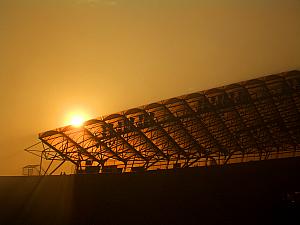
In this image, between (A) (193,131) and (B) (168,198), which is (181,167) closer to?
(B) (168,198)

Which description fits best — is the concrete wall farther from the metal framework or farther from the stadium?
the metal framework

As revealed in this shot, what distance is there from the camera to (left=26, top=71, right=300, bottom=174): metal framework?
Answer: 27.7 m

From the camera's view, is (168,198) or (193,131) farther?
(193,131)

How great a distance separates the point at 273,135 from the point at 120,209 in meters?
21.8

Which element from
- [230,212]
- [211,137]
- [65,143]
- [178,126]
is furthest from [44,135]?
[230,212]

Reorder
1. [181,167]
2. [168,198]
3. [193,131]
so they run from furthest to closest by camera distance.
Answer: [193,131]
[181,167]
[168,198]

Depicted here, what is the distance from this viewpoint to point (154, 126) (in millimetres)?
30531

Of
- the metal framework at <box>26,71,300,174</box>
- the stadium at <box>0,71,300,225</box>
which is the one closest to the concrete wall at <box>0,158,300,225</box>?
the stadium at <box>0,71,300,225</box>

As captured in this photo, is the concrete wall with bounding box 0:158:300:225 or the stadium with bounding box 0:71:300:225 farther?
the stadium with bounding box 0:71:300:225

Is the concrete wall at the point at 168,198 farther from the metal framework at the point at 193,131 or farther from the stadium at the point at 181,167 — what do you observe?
the metal framework at the point at 193,131

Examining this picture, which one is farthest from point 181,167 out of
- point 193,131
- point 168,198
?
point 193,131

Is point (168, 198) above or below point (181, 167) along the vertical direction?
below

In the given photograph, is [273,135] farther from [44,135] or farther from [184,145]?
[44,135]

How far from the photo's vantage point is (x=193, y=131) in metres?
33.1
